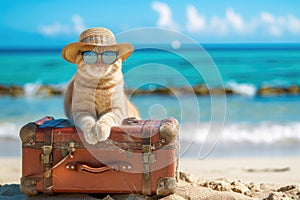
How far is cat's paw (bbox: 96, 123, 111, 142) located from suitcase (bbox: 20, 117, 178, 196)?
0.15ft

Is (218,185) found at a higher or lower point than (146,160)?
lower

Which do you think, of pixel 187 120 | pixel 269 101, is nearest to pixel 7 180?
pixel 187 120

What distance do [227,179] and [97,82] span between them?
4.81 feet

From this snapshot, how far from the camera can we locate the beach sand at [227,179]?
3.17 m

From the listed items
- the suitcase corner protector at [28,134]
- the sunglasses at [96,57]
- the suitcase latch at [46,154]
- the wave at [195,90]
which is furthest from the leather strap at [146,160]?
the wave at [195,90]

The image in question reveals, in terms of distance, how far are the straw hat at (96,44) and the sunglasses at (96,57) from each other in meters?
0.03

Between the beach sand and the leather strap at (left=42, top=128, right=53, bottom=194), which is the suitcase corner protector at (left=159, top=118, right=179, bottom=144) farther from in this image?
the leather strap at (left=42, top=128, right=53, bottom=194)

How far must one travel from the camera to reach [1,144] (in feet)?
21.4

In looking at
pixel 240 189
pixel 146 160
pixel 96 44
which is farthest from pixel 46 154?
pixel 240 189

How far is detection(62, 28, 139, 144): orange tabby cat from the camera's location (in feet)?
9.99

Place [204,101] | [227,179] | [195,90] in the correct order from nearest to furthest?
1. [227,179]
2. [204,101]
3. [195,90]

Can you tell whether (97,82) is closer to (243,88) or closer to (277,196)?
(277,196)

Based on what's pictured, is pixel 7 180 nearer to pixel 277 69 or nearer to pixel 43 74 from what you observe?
pixel 43 74

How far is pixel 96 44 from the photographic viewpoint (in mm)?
3039
